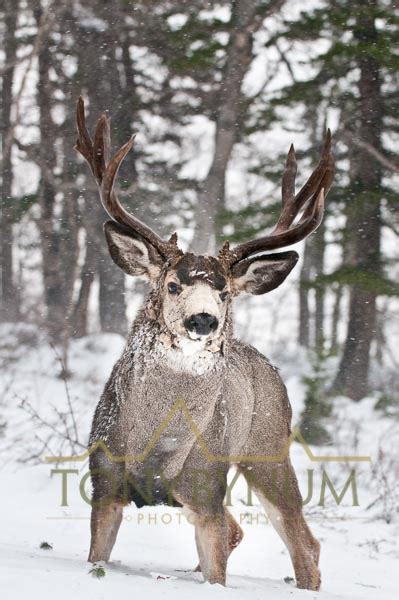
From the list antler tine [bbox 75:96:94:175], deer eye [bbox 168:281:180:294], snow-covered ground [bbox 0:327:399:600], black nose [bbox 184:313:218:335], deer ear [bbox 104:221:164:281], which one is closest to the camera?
snow-covered ground [bbox 0:327:399:600]

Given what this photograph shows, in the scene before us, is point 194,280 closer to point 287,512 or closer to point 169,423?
point 169,423

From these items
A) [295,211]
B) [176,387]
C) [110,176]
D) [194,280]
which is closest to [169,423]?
[176,387]

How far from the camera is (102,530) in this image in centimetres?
454

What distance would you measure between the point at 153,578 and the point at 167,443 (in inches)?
26.7

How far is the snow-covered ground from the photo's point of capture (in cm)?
383

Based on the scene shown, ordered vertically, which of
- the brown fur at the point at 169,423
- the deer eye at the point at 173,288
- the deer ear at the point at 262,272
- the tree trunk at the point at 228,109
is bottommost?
the brown fur at the point at 169,423

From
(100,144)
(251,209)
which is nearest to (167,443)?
(100,144)

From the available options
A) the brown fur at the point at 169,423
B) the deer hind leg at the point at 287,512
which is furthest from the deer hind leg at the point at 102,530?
the deer hind leg at the point at 287,512

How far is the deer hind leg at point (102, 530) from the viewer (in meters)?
4.54

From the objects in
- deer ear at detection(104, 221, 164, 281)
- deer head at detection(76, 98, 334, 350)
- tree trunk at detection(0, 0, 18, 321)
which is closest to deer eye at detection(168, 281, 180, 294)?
deer head at detection(76, 98, 334, 350)

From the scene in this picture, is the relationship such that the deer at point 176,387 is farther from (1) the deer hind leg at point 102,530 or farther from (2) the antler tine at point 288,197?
(2) the antler tine at point 288,197

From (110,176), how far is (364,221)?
8.17 metres

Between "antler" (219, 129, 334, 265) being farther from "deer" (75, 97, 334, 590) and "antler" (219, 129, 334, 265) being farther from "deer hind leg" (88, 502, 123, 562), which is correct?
"deer hind leg" (88, 502, 123, 562)

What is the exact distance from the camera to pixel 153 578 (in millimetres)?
4242
